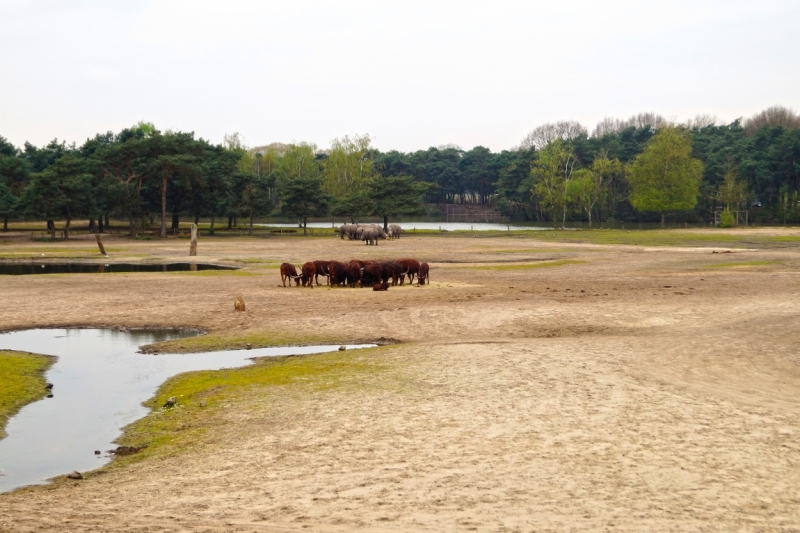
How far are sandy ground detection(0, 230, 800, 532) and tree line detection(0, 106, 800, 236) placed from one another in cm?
4918

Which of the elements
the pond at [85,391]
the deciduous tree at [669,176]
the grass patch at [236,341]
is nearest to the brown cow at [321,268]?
the pond at [85,391]

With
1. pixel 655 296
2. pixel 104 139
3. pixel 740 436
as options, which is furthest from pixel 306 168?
pixel 740 436

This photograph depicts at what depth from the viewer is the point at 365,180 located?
96.4 m

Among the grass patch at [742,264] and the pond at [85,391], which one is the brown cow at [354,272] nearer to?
the pond at [85,391]

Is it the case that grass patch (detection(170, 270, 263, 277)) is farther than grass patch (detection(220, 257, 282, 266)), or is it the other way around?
grass patch (detection(220, 257, 282, 266))

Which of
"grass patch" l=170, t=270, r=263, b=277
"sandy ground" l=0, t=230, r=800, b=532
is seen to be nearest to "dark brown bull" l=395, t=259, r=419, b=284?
"sandy ground" l=0, t=230, r=800, b=532

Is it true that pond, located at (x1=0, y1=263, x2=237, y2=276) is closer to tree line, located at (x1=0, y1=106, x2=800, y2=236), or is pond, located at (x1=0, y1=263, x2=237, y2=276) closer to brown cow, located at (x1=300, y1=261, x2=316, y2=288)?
brown cow, located at (x1=300, y1=261, x2=316, y2=288)

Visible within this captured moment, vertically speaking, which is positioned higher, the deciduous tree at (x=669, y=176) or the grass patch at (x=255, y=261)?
the deciduous tree at (x=669, y=176)

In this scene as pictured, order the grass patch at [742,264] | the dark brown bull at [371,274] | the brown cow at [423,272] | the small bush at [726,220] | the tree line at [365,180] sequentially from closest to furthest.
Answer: the dark brown bull at [371,274] → the brown cow at [423,272] → the grass patch at [742,264] → the tree line at [365,180] → the small bush at [726,220]

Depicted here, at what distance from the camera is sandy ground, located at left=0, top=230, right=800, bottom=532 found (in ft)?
23.9

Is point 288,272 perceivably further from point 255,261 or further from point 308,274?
point 255,261

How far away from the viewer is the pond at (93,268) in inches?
1464

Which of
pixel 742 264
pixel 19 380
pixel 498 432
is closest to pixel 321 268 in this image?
pixel 19 380

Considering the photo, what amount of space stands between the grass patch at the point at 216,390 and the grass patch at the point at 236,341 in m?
1.76
